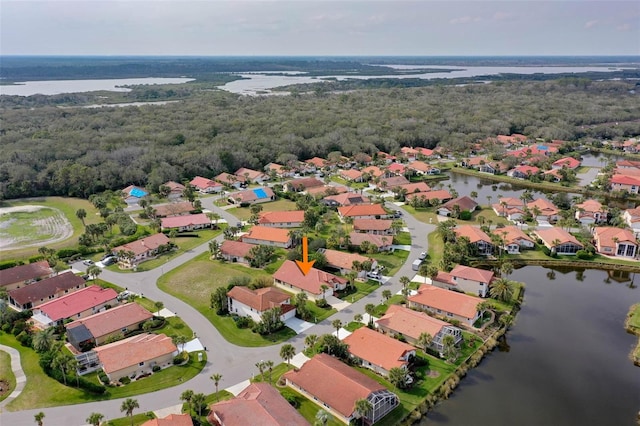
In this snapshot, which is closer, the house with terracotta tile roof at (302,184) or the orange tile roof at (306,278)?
the orange tile roof at (306,278)

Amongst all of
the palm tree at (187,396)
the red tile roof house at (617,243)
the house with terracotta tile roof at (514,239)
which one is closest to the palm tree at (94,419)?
the palm tree at (187,396)

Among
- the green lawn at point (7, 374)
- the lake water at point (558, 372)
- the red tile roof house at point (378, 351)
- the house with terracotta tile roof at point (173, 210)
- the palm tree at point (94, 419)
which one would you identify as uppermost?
the house with terracotta tile roof at point (173, 210)

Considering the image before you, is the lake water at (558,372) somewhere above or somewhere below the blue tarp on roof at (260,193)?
below

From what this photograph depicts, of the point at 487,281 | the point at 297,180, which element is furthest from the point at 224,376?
the point at 297,180

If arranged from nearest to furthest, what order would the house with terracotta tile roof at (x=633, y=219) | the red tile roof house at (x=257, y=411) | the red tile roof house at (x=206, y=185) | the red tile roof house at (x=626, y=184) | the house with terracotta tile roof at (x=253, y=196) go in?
the red tile roof house at (x=257, y=411)
the house with terracotta tile roof at (x=633, y=219)
the house with terracotta tile roof at (x=253, y=196)
the red tile roof house at (x=626, y=184)
the red tile roof house at (x=206, y=185)

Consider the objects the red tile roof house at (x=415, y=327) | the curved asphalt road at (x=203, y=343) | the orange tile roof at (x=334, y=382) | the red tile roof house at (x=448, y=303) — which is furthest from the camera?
the red tile roof house at (x=448, y=303)

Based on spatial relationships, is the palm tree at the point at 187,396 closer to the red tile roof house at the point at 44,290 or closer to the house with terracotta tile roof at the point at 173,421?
the house with terracotta tile roof at the point at 173,421

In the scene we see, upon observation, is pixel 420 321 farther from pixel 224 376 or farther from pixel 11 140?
pixel 11 140
